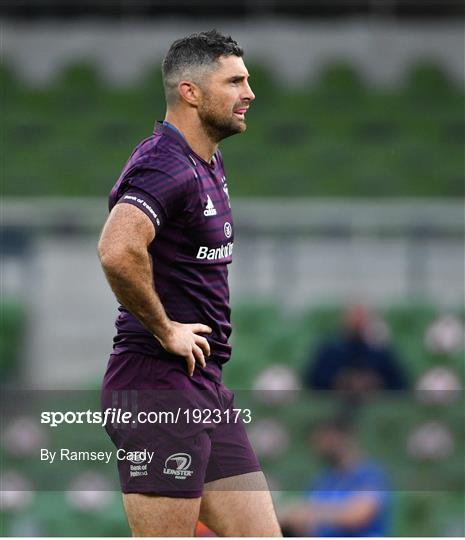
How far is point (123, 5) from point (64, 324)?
4.63 m

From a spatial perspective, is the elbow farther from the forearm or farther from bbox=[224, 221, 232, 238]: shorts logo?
bbox=[224, 221, 232, 238]: shorts logo

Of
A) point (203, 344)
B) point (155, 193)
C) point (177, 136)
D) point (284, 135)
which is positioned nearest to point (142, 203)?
point (155, 193)

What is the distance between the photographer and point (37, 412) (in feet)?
18.1

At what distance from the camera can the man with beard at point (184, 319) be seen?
3.18 meters

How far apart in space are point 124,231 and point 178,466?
2.03 ft

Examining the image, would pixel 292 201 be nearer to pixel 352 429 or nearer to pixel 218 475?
pixel 352 429

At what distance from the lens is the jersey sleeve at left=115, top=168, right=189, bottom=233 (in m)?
3.12

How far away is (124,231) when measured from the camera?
308 cm

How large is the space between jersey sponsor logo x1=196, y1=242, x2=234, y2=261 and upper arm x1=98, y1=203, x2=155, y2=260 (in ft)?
0.79

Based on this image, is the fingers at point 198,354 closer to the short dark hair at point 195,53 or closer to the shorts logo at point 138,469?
the shorts logo at point 138,469

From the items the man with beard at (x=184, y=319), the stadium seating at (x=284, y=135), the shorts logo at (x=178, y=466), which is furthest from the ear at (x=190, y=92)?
the stadium seating at (x=284, y=135)

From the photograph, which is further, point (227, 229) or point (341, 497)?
point (341, 497)

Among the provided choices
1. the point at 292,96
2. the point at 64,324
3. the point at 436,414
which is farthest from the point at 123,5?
the point at 436,414

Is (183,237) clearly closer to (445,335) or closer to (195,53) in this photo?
(195,53)
